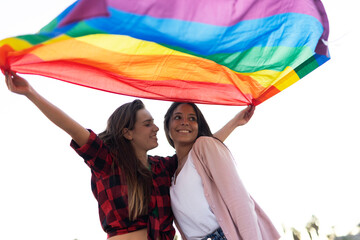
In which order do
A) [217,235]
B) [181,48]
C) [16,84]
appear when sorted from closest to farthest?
1. [16,84]
2. [217,235]
3. [181,48]

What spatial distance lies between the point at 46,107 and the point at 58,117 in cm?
10

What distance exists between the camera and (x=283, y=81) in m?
4.01

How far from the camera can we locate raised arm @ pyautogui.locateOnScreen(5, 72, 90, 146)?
9.57 feet

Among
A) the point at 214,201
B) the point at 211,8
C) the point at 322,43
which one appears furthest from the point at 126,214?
the point at 322,43

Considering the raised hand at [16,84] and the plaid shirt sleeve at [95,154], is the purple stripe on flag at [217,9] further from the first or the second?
the plaid shirt sleeve at [95,154]

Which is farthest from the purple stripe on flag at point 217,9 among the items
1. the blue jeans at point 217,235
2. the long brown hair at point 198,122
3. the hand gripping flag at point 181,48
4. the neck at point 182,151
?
the blue jeans at point 217,235

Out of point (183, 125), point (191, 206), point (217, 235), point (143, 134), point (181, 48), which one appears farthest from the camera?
point (183, 125)

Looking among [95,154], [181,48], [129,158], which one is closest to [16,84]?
[95,154]

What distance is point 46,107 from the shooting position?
2.99m

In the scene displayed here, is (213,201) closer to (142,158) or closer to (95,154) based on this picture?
(142,158)

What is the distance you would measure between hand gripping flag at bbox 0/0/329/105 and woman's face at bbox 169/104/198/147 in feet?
0.50

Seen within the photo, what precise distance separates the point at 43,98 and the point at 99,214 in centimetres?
100

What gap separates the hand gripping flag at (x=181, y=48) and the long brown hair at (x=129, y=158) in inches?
7.3

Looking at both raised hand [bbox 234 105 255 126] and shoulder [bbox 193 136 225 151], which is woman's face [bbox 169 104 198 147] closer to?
shoulder [bbox 193 136 225 151]
